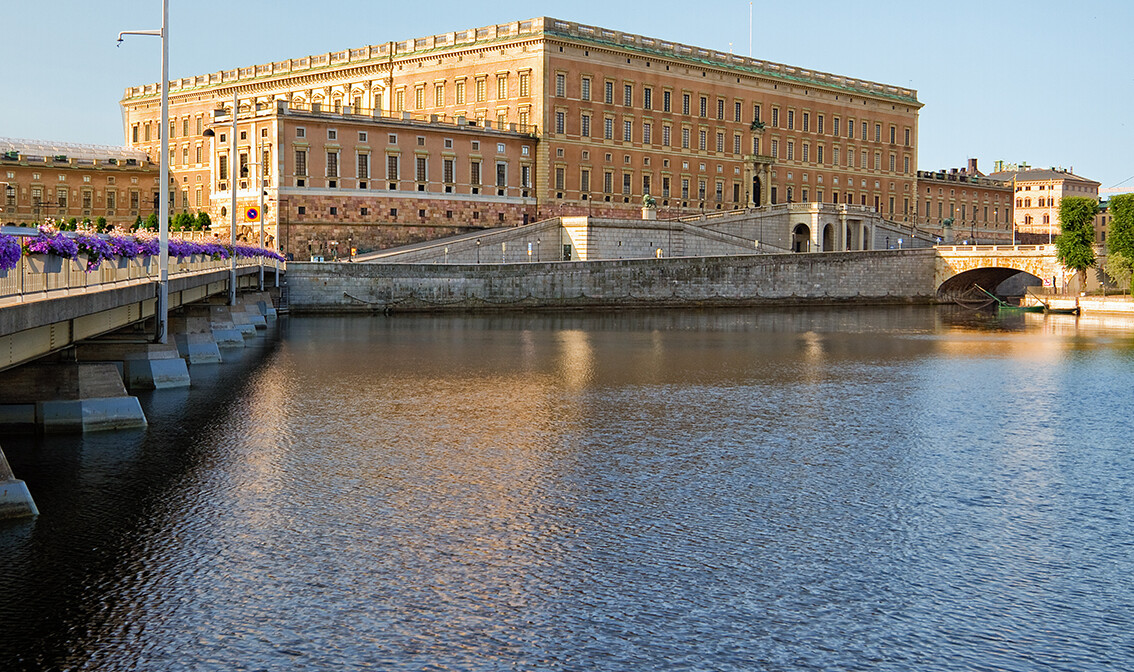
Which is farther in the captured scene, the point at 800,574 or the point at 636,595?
the point at 800,574

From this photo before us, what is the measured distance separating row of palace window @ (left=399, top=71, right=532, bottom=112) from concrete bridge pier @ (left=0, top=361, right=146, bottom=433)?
7453 cm

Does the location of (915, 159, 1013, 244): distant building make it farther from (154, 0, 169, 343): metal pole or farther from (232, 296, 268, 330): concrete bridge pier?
(154, 0, 169, 343): metal pole

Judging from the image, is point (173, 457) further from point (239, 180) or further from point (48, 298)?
point (239, 180)

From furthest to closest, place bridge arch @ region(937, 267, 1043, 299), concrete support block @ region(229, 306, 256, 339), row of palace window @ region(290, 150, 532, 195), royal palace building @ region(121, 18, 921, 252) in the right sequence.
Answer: bridge arch @ region(937, 267, 1043, 299) < royal palace building @ region(121, 18, 921, 252) < row of palace window @ region(290, 150, 532, 195) < concrete support block @ region(229, 306, 256, 339)

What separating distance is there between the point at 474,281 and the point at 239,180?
74.0 feet

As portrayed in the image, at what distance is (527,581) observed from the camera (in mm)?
15836

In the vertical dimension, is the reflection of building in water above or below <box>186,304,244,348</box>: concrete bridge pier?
below

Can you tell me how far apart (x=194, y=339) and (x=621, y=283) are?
148 ft

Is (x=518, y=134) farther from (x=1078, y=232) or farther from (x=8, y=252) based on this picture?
(x=8, y=252)

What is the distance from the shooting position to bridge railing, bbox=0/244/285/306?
19281 mm

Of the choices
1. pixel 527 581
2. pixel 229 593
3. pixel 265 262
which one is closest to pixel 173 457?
pixel 229 593

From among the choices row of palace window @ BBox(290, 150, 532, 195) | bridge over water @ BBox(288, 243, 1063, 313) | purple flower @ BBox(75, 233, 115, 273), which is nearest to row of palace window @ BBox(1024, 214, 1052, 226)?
bridge over water @ BBox(288, 243, 1063, 313)

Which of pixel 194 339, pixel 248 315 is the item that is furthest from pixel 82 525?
pixel 248 315

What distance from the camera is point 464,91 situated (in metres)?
102
